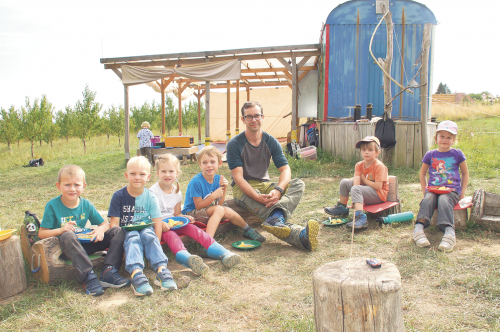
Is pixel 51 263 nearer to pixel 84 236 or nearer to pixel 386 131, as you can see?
pixel 84 236

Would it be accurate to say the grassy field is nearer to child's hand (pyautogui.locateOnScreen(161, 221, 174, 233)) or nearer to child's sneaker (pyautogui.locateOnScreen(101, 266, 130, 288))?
child's sneaker (pyautogui.locateOnScreen(101, 266, 130, 288))

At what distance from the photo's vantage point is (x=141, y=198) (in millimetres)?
3244

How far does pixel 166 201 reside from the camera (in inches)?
142

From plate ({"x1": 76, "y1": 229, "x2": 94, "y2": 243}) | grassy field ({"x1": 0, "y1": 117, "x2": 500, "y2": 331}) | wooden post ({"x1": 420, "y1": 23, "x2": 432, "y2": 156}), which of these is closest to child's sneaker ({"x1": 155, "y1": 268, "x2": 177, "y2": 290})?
grassy field ({"x1": 0, "y1": 117, "x2": 500, "y2": 331})

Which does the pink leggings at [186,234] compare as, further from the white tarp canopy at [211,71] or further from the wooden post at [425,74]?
the white tarp canopy at [211,71]

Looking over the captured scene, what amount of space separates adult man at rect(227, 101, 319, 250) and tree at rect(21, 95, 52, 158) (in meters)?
16.6

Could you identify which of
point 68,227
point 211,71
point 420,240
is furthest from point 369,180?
point 211,71

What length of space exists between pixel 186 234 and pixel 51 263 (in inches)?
46.1

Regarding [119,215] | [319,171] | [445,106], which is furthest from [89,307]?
[445,106]

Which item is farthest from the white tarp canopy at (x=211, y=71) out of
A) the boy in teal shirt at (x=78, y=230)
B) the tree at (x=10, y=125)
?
the tree at (x=10, y=125)

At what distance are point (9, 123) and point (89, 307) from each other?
1999cm

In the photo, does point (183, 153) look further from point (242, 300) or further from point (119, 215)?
point (242, 300)

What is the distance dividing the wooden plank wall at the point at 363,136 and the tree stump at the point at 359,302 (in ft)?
20.7

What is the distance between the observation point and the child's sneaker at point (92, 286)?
2.64 metres
